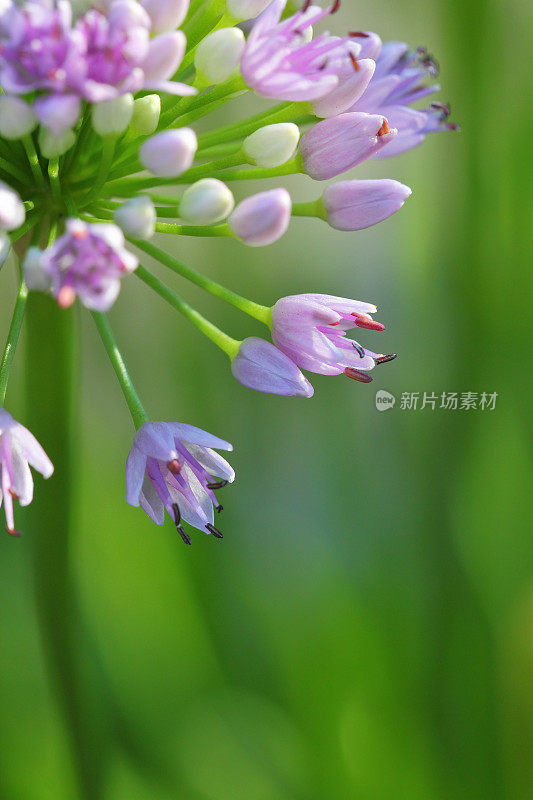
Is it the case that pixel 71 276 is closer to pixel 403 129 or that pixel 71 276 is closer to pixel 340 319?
pixel 340 319

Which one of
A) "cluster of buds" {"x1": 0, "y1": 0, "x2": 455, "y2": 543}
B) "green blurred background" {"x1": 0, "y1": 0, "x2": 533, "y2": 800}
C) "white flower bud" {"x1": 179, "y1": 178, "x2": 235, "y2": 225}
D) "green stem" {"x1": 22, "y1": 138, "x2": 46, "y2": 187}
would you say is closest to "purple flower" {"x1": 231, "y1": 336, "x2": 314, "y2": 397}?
"cluster of buds" {"x1": 0, "y1": 0, "x2": 455, "y2": 543}

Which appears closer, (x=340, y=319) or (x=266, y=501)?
(x=340, y=319)

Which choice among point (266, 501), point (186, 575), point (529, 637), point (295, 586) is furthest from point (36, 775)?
point (529, 637)

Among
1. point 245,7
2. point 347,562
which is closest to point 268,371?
point 245,7

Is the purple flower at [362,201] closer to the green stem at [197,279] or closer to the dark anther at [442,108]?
the green stem at [197,279]

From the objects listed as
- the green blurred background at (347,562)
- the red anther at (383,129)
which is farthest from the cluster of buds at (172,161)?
the green blurred background at (347,562)

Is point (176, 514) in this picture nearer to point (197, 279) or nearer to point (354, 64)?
point (197, 279)

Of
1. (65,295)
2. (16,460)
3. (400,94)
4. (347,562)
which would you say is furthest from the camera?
(347,562)
